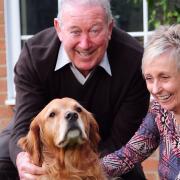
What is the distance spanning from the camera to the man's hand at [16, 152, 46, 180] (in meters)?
3.69

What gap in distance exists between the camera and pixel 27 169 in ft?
12.2

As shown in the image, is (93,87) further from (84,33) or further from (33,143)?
(33,143)

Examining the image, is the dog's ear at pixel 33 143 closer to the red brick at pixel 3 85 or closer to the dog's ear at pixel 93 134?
the dog's ear at pixel 93 134

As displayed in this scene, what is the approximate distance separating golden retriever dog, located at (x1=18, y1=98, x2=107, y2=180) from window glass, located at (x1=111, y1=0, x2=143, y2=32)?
2.10m

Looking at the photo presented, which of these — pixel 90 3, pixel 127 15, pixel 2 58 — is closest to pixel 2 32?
pixel 2 58

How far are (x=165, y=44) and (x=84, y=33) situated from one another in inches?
24.1

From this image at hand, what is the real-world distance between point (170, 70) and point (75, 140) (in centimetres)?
66

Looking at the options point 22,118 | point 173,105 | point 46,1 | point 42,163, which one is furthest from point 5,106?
point 173,105

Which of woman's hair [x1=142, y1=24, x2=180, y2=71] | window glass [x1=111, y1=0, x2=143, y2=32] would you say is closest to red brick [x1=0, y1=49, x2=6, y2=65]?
window glass [x1=111, y1=0, x2=143, y2=32]

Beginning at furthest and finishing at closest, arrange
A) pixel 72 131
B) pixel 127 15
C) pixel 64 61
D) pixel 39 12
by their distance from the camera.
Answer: pixel 39 12 < pixel 127 15 < pixel 64 61 < pixel 72 131

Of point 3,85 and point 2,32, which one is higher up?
point 2,32

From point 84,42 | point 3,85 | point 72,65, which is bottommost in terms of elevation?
point 3,85

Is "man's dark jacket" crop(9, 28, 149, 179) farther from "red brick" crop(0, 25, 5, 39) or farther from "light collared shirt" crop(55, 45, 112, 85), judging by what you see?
"red brick" crop(0, 25, 5, 39)

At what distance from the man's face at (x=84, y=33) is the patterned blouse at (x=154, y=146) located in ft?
1.61
